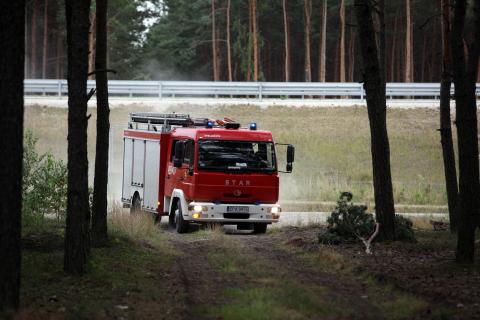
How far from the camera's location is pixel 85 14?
44.2 feet

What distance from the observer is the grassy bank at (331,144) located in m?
36.5

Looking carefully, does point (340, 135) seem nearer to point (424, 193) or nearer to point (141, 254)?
point (424, 193)

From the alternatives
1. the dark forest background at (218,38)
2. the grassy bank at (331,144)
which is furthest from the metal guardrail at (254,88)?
the dark forest background at (218,38)

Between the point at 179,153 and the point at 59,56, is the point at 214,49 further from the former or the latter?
the point at 179,153

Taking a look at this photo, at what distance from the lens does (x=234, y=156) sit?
22812 millimetres

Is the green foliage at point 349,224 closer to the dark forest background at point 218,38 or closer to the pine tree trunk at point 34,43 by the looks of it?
the dark forest background at point 218,38

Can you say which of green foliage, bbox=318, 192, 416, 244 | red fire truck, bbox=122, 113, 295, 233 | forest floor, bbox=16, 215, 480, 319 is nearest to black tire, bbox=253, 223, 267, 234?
red fire truck, bbox=122, 113, 295, 233

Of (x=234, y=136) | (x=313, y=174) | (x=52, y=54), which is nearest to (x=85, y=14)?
(x=234, y=136)

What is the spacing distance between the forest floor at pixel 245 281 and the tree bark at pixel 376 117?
59cm

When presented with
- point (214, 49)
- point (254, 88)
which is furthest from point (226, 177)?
point (214, 49)

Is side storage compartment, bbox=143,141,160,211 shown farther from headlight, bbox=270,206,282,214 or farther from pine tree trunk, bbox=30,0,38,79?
pine tree trunk, bbox=30,0,38,79

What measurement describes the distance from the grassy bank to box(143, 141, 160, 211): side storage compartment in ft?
32.0

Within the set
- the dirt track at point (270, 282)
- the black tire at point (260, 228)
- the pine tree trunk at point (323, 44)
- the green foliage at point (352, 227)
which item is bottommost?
the dirt track at point (270, 282)

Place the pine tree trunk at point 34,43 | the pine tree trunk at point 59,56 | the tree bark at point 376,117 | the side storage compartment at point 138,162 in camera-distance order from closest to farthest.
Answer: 1. the tree bark at point 376,117
2. the side storage compartment at point 138,162
3. the pine tree trunk at point 34,43
4. the pine tree trunk at point 59,56
